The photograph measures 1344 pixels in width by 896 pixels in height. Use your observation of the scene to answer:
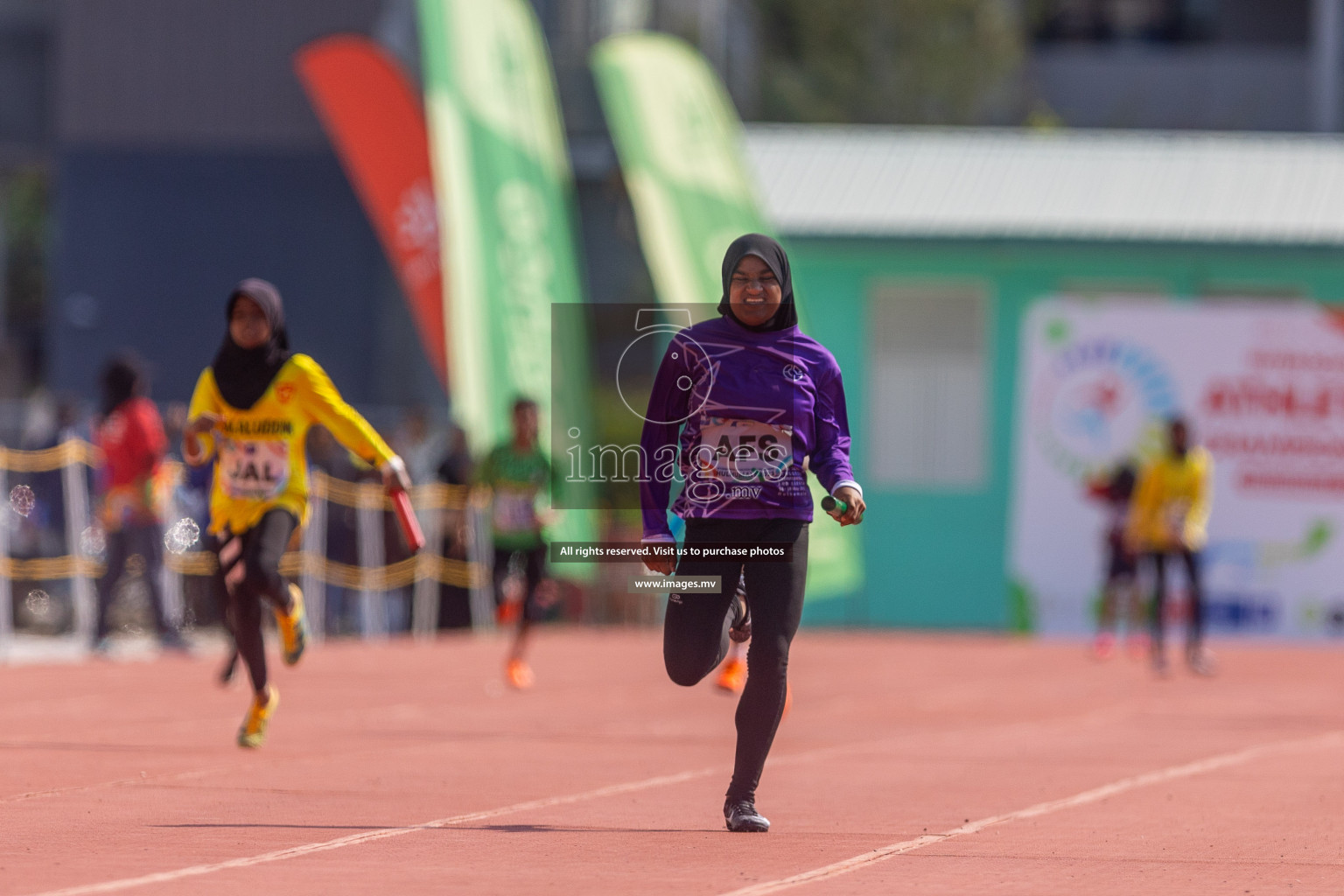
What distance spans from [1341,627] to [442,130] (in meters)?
10.3

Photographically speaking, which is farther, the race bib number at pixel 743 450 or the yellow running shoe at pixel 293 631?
the yellow running shoe at pixel 293 631

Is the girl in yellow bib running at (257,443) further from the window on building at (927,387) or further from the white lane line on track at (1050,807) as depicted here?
the window on building at (927,387)

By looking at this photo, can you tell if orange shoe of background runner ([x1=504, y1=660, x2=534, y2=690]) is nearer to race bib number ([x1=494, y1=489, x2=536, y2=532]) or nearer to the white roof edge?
race bib number ([x1=494, y1=489, x2=536, y2=532])

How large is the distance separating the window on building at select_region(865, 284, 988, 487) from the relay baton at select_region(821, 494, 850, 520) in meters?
18.9

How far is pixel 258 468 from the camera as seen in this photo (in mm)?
11227

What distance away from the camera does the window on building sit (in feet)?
89.1

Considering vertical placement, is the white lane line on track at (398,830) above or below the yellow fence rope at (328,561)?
below

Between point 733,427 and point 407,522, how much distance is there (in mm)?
2578

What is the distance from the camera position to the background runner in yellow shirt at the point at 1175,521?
64.9 feet

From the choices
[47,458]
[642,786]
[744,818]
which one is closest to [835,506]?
[744,818]

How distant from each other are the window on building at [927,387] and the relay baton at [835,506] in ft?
62.0

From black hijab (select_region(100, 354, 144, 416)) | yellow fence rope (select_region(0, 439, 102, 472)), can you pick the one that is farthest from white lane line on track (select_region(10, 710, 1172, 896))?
yellow fence rope (select_region(0, 439, 102, 472))

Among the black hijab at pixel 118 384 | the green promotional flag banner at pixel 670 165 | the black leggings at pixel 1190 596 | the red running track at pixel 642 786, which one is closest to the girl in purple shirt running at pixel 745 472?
the red running track at pixel 642 786

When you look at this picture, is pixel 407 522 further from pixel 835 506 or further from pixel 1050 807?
pixel 1050 807
